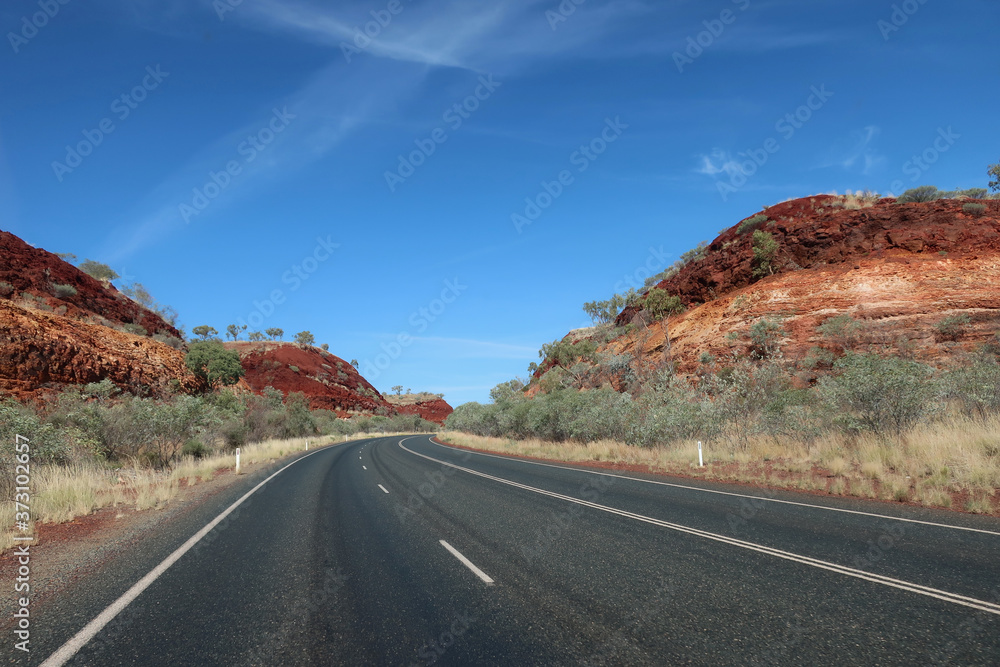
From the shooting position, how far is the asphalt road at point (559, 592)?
377cm

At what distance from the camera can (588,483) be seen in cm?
1350

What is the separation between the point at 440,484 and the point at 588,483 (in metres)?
4.31

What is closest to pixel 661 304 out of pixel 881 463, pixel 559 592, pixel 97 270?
pixel 881 463

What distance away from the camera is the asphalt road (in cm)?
377

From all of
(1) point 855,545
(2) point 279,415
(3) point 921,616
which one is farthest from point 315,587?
(2) point 279,415

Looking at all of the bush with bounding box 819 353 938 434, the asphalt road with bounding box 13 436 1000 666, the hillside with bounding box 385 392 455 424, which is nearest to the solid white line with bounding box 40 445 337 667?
the asphalt road with bounding box 13 436 1000 666

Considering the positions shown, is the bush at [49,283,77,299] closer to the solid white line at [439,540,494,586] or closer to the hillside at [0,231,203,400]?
the hillside at [0,231,203,400]

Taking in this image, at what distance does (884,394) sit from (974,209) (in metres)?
28.7

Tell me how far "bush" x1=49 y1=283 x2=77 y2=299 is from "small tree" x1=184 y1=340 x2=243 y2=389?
28.8 ft

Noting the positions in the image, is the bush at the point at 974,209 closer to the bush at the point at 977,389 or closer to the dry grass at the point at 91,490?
the bush at the point at 977,389

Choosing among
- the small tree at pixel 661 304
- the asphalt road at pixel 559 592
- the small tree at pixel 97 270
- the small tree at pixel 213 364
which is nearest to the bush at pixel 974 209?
the small tree at pixel 661 304

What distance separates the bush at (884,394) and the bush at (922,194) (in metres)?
29.6

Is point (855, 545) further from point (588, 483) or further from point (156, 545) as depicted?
point (156, 545)

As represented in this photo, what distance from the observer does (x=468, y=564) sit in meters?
6.10
